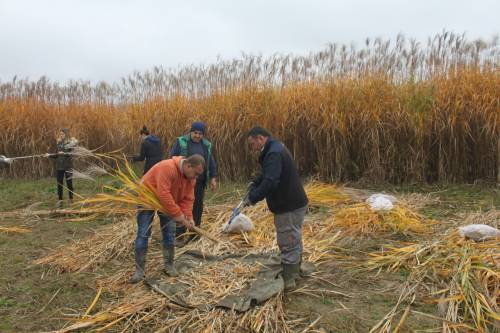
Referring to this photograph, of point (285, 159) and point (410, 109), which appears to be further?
point (410, 109)

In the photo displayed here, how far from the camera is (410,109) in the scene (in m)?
7.39

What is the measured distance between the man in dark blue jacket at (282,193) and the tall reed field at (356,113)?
4.25m

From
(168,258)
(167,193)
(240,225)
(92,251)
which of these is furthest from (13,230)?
(167,193)

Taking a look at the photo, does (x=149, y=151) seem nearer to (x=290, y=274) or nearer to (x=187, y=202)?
(x=187, y=202)

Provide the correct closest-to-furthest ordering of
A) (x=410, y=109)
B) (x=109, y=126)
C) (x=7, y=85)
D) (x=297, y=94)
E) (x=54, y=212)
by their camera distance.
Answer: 1. (x=54, y=212)
2. (x=410, y=109)
3. (x=297, y=94)
4. (x=109, y=126)
5. (x=7, y=85)

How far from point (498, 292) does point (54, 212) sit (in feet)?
18.8

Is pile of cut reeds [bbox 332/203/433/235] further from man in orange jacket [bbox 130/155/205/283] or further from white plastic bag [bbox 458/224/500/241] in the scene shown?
man in orange jacket [bbox 130/155/205/283]

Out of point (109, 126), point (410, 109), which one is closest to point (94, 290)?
point (410, 109)

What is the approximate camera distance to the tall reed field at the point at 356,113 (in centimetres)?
714

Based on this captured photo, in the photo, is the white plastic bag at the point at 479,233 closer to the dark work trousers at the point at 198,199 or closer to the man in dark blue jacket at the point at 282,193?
the man in dark blue jacket at the point at 282,193

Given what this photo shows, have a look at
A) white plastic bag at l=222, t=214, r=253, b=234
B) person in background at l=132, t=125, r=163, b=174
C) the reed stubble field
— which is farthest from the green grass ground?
white plastic bag at l=222, t=214, r=253, b=234

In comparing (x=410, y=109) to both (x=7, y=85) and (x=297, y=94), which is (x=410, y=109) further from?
(x=7, y=85)

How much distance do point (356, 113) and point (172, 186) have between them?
4656 mm

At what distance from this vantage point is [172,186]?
3.80 meters
